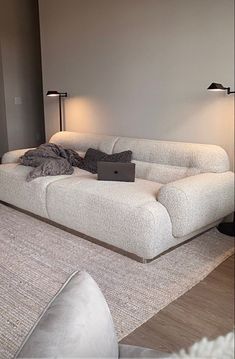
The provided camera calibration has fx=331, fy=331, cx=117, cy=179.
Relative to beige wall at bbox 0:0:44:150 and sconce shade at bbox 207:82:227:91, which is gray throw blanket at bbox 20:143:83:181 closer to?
sconce shade at bbox 207:82:227:91

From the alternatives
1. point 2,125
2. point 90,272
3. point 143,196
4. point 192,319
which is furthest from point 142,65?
point 2,125

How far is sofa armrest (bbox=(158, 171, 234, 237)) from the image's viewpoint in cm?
206

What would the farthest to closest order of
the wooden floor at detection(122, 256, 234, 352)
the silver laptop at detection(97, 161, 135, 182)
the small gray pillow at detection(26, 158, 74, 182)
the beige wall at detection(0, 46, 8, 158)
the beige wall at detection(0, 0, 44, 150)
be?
the beige wall at detection(0, 46, 8, 158), the beige wall at detection(0, 0, 44, 150), the small gray pillow at detection(26, 158, 74, 182), the silver laptop at detection(97, 161, 135, 182), the wooden floor at detection(122, 256, 234, 352)

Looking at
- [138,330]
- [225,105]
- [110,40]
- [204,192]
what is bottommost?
[138,330]

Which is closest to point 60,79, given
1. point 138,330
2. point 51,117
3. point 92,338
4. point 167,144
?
point 51,117

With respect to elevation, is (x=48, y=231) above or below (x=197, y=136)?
below

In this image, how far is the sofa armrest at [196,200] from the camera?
2059 millimetres

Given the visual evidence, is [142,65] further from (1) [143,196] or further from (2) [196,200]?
(2) [196,200]

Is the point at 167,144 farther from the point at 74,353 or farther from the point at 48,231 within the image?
the point at 74,353

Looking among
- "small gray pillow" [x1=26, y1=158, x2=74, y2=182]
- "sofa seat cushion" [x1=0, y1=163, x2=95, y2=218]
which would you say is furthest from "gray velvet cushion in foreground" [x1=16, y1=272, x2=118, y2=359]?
"small gray pillow" [x1=26, y1=158, x2=74, y2=182]

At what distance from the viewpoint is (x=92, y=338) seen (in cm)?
67

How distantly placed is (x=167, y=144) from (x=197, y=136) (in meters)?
0.25

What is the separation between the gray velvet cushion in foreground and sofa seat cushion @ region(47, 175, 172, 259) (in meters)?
1.24

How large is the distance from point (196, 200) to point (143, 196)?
1.14 ft
